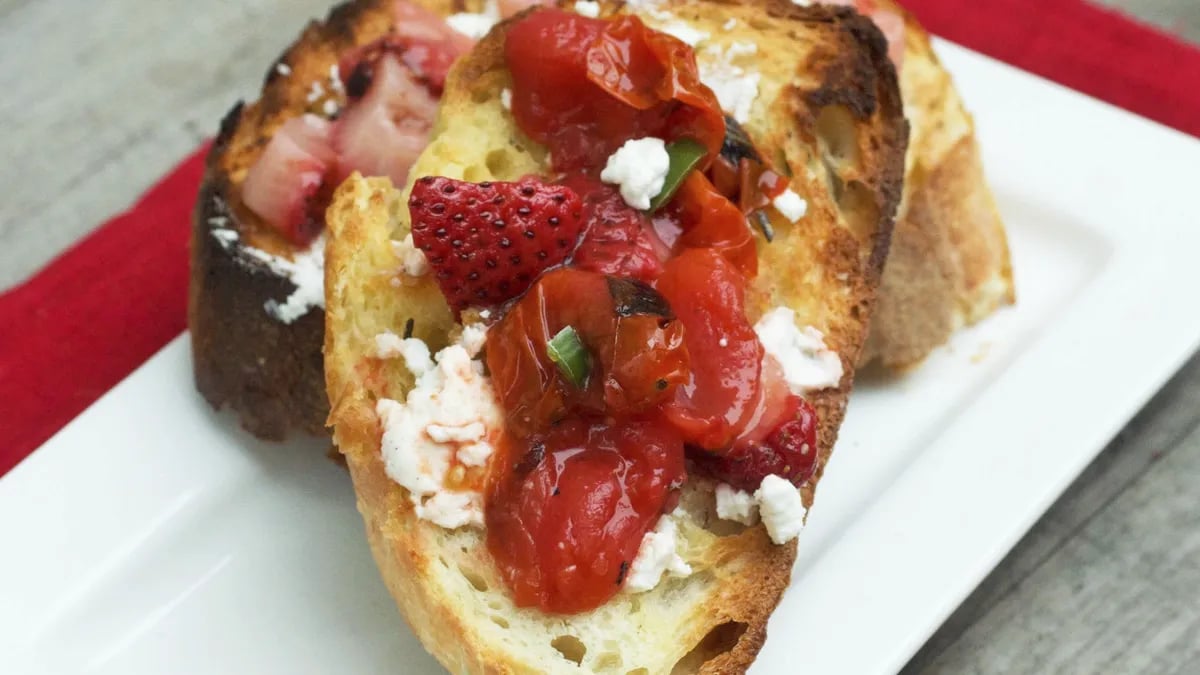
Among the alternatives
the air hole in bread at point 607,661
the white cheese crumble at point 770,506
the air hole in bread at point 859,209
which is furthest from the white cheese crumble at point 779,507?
the air hole in bread at point 859,209

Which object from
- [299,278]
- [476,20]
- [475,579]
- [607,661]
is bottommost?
[607,661]

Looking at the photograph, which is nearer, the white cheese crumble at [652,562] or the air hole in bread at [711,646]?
the white cheese crumble at [652,562]

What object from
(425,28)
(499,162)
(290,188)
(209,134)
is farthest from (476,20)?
(209,134)

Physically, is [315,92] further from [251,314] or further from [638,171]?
[638,171]

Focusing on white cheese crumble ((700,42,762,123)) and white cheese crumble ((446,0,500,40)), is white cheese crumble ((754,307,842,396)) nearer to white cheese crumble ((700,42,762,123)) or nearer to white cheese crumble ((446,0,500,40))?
white cheese crumble ((700,42,762,123))

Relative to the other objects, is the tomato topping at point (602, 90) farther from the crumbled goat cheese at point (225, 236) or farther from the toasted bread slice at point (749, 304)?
the crumbled goat cheese at point (225, 236)

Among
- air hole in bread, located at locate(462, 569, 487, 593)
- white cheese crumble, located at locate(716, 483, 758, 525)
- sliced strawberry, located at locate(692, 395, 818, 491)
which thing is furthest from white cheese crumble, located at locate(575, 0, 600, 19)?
air hole in bread, located at locate(462, 569, 487, 593)

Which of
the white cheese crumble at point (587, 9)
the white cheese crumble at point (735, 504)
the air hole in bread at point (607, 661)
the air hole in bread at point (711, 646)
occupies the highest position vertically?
the white cheese crumble at point (587, 9)
